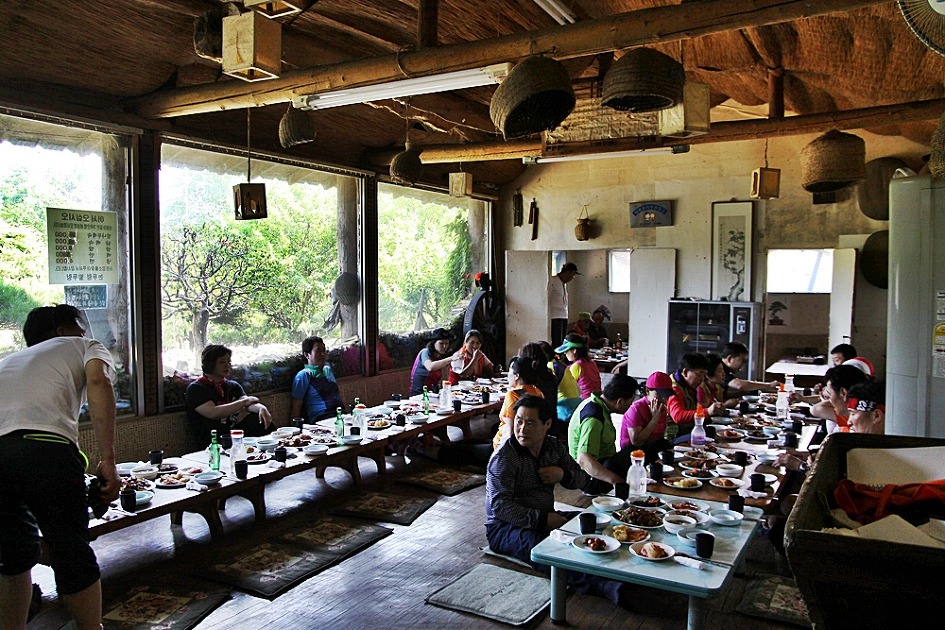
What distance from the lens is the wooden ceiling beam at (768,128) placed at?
6.37m

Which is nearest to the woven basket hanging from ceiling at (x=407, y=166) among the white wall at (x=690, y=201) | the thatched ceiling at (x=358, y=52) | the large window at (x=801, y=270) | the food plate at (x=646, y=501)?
the thatched ceiling at (x=358, y=52)

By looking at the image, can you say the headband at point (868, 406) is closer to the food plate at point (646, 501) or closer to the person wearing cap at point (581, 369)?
the food plate at point (646, 501)

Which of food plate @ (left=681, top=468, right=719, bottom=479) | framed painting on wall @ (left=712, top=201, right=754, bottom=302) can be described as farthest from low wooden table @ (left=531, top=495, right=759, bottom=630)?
framed painting on wall @ (left=712, top=201, right=754, bottom=302)

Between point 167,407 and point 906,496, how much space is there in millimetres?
6625

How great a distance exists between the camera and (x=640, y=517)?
153 inches

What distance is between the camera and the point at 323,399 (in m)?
7.61

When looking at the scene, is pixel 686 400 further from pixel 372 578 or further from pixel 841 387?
pixel 372 578

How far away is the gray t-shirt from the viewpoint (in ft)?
11.0

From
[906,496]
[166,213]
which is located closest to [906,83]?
[906,496]

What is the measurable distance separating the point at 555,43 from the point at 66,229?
4.48 metres

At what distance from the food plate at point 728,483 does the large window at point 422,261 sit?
597 centimetres

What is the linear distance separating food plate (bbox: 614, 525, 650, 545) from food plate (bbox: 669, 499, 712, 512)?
42cm

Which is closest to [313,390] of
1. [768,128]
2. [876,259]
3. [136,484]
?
[136,484]

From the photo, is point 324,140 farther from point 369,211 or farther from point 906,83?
point 906,83
